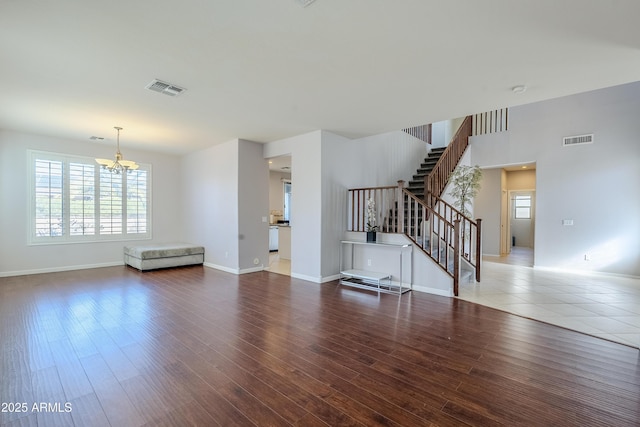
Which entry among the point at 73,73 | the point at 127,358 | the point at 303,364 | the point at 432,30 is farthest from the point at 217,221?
the point at 432,30

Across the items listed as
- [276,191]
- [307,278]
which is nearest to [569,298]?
[307,278]

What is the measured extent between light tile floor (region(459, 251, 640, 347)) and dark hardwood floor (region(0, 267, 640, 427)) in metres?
0.35

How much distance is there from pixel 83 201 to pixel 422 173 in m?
8.84

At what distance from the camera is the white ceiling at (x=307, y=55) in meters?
2.21

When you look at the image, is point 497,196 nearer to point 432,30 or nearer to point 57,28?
point 432,30

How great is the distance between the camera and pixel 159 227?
780 centimetres

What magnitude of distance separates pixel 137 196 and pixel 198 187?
162cm

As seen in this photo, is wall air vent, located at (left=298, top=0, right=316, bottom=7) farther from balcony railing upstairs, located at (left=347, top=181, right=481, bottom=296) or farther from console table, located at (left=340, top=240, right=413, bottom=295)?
console table, located at (left=340, top=240, right=413, bottom=295)

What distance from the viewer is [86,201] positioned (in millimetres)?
6641

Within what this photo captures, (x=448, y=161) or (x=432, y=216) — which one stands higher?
(x=448, y=161)

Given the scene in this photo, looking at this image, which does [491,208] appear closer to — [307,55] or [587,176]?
[587,176]

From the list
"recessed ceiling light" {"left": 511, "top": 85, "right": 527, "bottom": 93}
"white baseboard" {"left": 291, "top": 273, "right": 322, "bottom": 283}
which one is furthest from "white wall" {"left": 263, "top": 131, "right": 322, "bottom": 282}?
"recessed ceiling light" {"left": 511, "top": 85, "right": 527, "bottom": 93}

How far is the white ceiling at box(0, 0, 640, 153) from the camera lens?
7.23 ft

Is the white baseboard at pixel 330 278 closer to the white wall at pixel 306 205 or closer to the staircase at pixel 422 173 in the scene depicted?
the white wall at pixel 306 205
